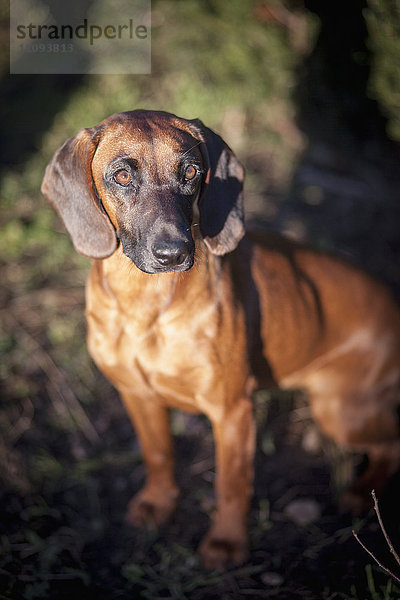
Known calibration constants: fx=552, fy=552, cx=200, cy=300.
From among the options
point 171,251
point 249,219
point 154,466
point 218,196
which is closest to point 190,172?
point 218,196

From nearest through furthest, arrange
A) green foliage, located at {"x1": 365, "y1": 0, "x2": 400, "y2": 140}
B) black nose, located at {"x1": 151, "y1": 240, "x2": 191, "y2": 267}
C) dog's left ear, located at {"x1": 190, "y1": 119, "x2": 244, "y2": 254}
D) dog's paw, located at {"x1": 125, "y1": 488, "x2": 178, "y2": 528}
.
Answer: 1. black nose, located at {"x1": 151, "y1": 240, "x2": 191, "y2": 267}
2. dog's left ear, located at {"x1": 190, "y1": 119, "x2": 244, "y2": 254}
3. dog's paw, located at {"x1": 125, "y1": 488, "x2": 178, "y2": 528}
4. green foliage, located at {"x1": 365, "y1": 0, "x2": 400, "y2": 140}

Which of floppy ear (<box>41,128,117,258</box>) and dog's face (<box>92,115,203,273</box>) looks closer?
dog's face (<box>92,115,203,273</box>)

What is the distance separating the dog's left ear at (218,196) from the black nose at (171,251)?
32 cm

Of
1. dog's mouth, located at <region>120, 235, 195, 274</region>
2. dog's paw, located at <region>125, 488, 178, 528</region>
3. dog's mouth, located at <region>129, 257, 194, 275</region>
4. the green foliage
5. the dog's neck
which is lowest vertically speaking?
dog's paw, located at <region>125, 488, 178, 528</region>

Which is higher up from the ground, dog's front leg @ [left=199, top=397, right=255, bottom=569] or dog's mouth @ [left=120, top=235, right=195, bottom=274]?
dog's mouth @ [left=120, top=235, right=195, bottom=274]

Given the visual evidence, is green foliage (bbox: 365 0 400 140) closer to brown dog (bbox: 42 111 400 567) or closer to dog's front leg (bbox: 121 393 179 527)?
brown dog (bbox: 42 111 400 567)

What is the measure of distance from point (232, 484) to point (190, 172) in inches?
64.0

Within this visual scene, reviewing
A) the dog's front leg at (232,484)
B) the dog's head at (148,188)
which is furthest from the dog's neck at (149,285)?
the dog's front leg at (232,484)

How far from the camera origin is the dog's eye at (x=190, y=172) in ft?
7.59

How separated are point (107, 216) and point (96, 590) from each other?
1973 mm

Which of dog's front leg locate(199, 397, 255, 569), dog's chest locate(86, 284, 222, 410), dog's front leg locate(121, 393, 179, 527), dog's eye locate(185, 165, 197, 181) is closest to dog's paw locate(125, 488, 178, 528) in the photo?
dog's front leg locate(121, 393, 179, 527)

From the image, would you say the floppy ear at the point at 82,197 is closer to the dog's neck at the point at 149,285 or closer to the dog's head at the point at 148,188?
the dog's head at the point at 148,188

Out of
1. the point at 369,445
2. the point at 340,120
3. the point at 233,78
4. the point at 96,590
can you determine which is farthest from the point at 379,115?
the point at 96,590

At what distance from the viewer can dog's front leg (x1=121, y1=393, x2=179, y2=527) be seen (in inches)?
121
